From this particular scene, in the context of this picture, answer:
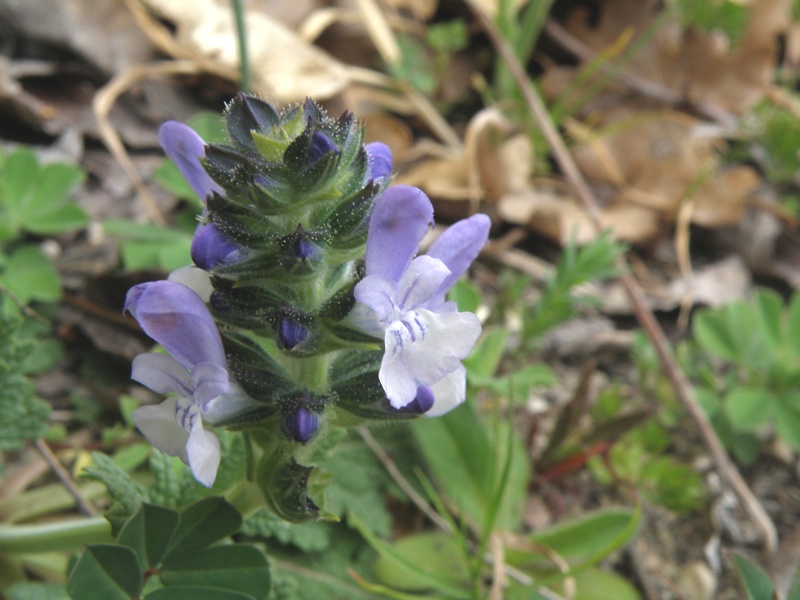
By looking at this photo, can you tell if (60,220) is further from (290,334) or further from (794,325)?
(794,325)

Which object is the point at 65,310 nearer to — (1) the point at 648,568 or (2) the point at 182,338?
(2) the point at 182,338

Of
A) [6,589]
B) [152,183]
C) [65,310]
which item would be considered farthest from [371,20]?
[6,589]

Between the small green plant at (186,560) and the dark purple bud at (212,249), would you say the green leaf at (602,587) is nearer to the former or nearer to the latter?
the small green plant at (186,560)

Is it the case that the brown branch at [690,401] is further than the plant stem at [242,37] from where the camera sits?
No

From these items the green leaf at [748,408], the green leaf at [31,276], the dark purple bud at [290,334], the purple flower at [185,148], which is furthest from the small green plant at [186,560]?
the green leaf at [748,408]

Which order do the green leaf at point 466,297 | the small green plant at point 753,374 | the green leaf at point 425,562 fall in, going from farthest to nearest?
1. the small green plant at point 753,374
2. the green leaf at point 466,297
3. the green leaf at point 425,562

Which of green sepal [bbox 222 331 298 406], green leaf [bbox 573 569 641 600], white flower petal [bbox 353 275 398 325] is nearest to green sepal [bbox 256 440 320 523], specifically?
green sepal [bbox 222 331 298 406]
